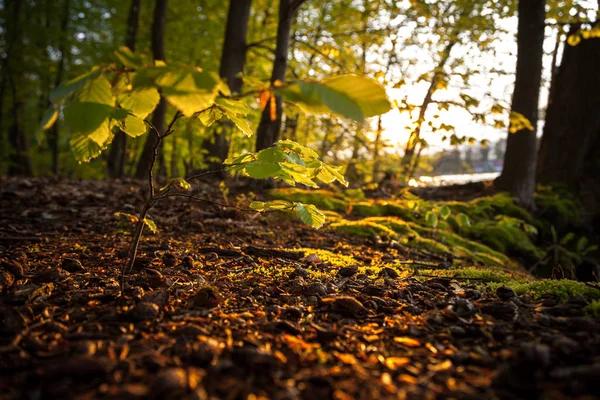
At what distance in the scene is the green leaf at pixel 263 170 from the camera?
4.85 ft

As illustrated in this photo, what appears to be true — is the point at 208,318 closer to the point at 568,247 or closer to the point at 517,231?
the point at 517,231

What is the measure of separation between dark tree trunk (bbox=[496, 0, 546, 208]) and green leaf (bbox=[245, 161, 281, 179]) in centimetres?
628

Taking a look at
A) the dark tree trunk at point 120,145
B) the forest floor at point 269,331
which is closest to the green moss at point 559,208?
the forest floor at point 269,331

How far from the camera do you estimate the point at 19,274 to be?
188 cm

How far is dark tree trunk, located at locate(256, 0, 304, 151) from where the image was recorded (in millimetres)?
5797

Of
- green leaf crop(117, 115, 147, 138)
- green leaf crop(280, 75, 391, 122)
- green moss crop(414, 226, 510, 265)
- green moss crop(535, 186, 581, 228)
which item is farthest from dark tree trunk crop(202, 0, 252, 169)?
green leaf crop(280, 75, 391, 122)

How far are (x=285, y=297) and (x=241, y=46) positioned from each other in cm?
643

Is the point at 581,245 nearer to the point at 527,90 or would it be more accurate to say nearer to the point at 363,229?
the point at 527,90

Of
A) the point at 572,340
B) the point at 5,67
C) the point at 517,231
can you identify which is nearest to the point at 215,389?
the point at 572,340

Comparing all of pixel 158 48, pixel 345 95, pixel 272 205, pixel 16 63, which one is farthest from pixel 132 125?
pixel 16 63

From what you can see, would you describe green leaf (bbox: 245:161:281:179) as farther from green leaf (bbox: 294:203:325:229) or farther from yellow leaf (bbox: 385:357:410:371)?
yellow leaf (bbox: 385:357:410:371)

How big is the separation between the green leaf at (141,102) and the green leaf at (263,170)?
425 mm

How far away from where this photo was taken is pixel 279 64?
19.9 ft

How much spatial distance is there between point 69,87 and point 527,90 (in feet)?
23.4
